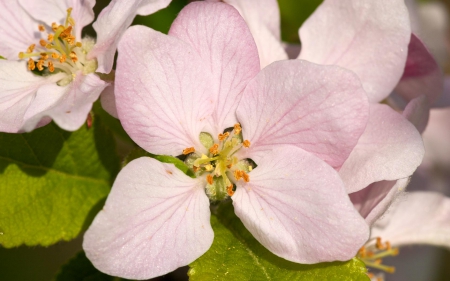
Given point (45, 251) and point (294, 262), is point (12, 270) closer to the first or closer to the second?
point (45, 251)

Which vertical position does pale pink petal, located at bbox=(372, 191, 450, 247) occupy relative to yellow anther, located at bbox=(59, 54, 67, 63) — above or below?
below

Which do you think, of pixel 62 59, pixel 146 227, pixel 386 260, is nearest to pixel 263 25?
→ pixel 62 59

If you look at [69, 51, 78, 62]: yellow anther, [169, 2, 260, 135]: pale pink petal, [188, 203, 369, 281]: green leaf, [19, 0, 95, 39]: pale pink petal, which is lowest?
[188, 203, 369, 281]: green leaf

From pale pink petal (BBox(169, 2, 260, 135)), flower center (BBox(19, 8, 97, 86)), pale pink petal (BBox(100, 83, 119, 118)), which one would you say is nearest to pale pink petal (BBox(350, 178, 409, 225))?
pale pink petal (BBox(169, 2, 260, 135))

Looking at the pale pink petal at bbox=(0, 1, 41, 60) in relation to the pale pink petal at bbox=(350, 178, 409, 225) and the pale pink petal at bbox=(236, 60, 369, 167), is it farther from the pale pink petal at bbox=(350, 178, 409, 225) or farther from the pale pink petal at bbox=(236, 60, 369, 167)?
the pale pink petal at bbox=(350, 178, 409, 225)

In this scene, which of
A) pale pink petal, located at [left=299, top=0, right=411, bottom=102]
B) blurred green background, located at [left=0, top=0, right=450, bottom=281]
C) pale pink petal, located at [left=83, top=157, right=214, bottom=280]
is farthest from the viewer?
blurred green background, located at [left=0, top=0, right=450, bottom=281]

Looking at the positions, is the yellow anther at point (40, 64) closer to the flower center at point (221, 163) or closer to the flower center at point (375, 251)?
the flower center at point (221, 163)

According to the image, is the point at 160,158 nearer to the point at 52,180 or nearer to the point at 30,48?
the point at 52,180
